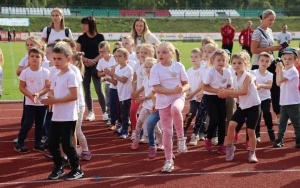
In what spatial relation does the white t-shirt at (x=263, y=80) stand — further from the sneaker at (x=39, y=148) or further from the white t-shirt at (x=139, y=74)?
the sneaker at (x=39, y=148)

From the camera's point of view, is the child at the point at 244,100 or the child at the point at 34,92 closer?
the child at the point at 244,100

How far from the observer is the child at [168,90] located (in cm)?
673

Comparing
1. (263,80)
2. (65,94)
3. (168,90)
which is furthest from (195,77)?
(65,94)

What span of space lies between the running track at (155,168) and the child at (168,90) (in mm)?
431

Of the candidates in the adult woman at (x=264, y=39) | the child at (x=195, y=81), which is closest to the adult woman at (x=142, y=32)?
the child at (x=195, y=81)

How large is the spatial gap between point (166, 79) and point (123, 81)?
7.01 ft

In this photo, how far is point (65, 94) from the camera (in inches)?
247

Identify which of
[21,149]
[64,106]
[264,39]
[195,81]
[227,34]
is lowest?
[21,149]

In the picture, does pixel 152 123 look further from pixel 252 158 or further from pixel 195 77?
pixel 195 77

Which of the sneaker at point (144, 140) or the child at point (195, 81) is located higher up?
the child at point (195, 81)

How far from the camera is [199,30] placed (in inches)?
2450

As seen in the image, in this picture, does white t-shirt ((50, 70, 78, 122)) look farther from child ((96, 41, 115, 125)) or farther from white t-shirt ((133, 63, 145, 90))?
child ((96, 41, 115, 125))

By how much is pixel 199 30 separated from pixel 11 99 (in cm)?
5041

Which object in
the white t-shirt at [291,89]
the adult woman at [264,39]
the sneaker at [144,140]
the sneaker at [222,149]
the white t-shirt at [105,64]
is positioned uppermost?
the adult woman at [264,39]
